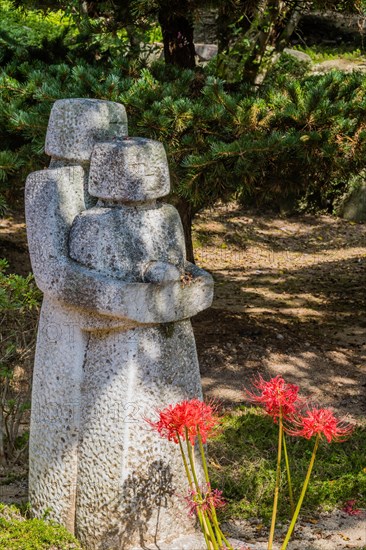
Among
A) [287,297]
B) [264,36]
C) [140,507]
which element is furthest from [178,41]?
[140,507]

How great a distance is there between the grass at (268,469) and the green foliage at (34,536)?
3.69ft

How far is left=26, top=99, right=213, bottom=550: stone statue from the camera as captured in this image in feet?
12.9

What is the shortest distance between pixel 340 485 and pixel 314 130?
2.49 m

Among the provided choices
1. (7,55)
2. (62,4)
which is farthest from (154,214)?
(7,55)

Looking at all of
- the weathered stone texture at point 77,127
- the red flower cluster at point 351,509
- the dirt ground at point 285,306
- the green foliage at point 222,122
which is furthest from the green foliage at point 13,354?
the red flower cluster at point 351,509

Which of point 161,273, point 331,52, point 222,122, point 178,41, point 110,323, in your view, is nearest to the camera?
point 161,273

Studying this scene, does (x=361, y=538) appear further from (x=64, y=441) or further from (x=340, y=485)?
(x=64, y=441)

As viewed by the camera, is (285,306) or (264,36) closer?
(264,36)

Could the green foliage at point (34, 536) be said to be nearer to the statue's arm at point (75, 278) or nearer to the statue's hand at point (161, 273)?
the statue's arm at point (75, 278)

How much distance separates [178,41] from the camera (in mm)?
8102

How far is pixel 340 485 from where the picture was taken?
5.27 meters

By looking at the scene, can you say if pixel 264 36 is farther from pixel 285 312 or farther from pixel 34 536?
pixel 34 536

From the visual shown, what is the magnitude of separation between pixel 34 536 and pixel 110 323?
108 centimetres

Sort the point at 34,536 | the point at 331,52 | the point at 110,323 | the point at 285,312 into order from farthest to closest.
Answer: the point at 331,52
the point at 285,312
the point at 34,536
the point at 110,323
